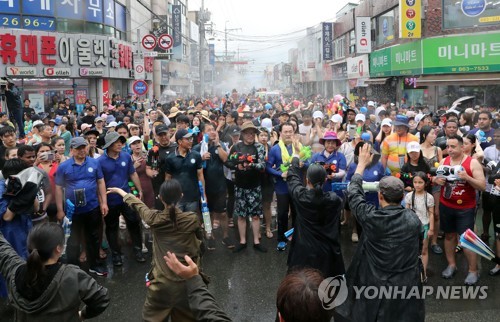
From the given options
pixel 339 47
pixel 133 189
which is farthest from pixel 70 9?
pixel 339 47

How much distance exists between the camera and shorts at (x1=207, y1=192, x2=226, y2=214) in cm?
692

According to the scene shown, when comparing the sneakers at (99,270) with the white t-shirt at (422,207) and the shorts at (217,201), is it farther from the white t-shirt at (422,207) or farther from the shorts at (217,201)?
the white t-shirt at (422,207)

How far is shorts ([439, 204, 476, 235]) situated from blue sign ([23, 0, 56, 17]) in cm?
2115

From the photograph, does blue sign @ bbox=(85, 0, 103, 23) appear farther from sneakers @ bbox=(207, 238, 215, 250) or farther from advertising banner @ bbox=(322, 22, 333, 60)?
sneakers @ bbox=(207, 238, 215, 250)

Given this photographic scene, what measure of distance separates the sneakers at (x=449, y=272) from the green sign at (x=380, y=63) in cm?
1877

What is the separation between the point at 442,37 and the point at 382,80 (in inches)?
226

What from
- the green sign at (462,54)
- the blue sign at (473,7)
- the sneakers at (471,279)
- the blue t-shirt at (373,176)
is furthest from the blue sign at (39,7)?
the sneakers at (471,279)

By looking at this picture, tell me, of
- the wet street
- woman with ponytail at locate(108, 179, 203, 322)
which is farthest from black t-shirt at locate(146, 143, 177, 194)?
woman with ponytail at locate(108, 179, 203, 322)

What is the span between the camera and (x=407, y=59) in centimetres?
2073

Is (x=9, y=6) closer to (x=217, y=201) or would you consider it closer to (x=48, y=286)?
(x=217, y=201)

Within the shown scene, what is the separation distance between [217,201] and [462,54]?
14890 mm

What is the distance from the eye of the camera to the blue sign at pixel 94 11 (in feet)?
74.4

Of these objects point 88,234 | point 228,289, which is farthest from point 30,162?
point 228,289

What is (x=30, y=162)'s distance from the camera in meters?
5.34
